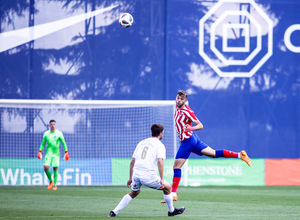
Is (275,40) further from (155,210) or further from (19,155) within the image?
(155,210)

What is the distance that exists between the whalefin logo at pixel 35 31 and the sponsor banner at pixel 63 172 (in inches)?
197

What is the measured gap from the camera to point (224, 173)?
2200 cm

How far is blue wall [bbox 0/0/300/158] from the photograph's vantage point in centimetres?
2325

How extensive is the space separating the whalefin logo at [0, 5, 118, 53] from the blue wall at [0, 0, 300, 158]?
0.38 feet

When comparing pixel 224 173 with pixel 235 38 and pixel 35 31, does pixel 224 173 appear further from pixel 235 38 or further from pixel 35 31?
pixel 35 31

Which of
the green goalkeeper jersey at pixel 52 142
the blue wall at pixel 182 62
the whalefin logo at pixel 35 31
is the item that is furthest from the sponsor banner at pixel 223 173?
the whalefin logo at pixel 35 31

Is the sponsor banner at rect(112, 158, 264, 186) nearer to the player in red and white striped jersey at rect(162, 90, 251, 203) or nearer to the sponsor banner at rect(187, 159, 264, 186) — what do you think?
the sponsor banner at rect(187, 159, 264, 186)

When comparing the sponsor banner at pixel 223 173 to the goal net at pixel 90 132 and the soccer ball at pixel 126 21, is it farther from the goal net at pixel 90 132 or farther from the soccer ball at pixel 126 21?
the soccer ball at pixel 126 21

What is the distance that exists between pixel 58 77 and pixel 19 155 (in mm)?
3552

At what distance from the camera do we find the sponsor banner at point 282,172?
22125mm

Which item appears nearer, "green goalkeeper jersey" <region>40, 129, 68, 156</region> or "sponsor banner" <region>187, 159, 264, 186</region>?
"green goalkeeper jersey" <region>40, 129, 68, 156</region>

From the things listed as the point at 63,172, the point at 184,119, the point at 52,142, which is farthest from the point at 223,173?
the point at 184,119

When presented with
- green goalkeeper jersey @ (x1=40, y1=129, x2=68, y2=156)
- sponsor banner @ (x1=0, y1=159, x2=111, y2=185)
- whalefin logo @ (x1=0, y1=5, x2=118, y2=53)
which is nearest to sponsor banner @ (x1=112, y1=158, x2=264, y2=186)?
sponsor banner @ (x1=0, y1=159, x2=111, y2=185)

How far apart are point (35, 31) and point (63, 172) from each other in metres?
6.01
